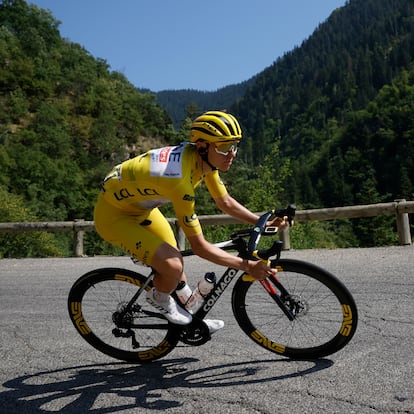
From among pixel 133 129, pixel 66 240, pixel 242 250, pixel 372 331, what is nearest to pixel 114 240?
pixel 242 250

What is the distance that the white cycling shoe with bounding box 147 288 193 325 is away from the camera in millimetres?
3762

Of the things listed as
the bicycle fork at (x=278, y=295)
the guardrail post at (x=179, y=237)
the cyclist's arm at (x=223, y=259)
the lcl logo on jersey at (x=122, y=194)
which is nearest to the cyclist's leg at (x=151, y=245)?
the lcl logo on jersey at (x=122, y=194)

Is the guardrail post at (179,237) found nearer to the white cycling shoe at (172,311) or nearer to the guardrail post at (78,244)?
the guardrail post at (78,244)

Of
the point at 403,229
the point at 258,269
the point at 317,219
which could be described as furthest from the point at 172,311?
the point at 403,229

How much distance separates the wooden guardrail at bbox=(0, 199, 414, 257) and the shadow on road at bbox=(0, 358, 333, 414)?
642 cm

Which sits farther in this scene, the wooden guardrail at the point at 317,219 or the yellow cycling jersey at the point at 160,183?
the wooden guardrail at the point at 317,219

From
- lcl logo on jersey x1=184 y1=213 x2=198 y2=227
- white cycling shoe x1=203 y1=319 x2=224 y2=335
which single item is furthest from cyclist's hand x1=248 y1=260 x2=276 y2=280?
white cycling shoe x1=203 y1=319 x2=224 y2=335

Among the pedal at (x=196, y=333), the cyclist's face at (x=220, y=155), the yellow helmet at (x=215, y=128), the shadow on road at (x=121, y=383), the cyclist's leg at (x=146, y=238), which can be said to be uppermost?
the yellow helmet at (x=215, y=128)

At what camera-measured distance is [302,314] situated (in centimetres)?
386

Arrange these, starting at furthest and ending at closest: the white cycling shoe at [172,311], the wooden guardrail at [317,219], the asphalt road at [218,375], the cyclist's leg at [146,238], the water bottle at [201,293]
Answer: the wooden guardrail at [317,219] → the water bottle at [201,293] → the white cycling shoe at [172,311] → the cyclist's leg at [146,238] → the asphalt road at [218,375]

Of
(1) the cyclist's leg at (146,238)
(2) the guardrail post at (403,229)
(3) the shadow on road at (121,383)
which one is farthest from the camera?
(2) the guardrail post at (403,229)

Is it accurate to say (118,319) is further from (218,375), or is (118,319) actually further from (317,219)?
(317,219)

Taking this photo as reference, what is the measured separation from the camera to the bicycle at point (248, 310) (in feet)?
12.1

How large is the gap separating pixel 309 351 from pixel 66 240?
148ft
